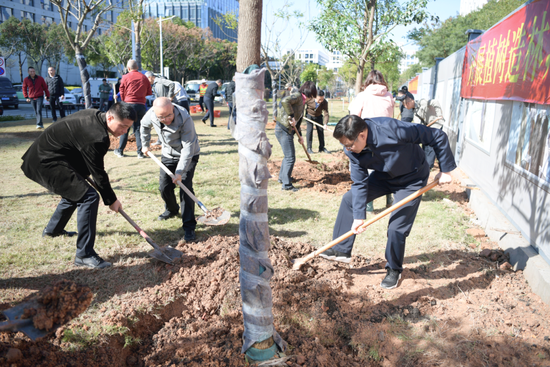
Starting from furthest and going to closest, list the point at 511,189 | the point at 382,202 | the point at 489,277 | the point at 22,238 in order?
the point at 382,202 < the point at 511,189 < the point at 22,238 < the point at 489,277

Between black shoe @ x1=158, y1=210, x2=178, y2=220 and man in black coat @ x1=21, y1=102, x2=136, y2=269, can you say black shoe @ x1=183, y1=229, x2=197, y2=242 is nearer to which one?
black shoe @ x1=158, y1=210, x2=178, y2=220

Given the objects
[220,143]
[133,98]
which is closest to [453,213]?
[133,98]

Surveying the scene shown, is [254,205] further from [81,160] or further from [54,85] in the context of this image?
[54,85]

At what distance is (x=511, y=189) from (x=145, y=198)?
5118 millimetres

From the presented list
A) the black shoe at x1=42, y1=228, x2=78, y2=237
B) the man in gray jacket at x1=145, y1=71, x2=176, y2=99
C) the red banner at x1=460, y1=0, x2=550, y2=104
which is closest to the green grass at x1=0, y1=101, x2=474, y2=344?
the black shoe at x1=42, y1=228, x2=78, y2=237

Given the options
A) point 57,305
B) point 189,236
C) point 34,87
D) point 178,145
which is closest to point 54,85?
point 34,87

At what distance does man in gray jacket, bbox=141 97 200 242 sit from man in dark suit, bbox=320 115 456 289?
1801 mm

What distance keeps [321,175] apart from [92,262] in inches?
189

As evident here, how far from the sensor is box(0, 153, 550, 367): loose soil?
2.61m

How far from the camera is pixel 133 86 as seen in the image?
25.3ft

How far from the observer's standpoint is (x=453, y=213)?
5.62 m

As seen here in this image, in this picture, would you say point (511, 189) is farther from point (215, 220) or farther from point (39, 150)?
point (39, 150)

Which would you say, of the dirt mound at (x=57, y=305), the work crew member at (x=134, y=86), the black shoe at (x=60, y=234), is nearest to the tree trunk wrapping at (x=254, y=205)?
the dirt mound at (x=57, y=305)

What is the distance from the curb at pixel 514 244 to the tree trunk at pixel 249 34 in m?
2.21
